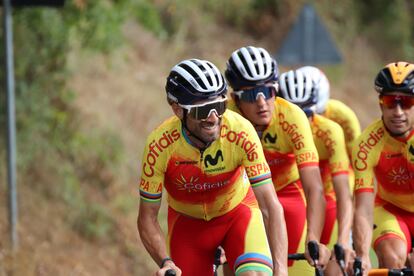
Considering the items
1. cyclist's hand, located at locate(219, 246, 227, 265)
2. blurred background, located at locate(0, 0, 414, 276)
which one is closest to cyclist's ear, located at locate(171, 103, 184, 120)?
cyclist's hand, located at locate(219, 246, 227, 265)

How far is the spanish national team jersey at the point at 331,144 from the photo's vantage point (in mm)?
9727

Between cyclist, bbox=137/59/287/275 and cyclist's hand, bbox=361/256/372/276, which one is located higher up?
cyclist, bbox=137/59/287/275

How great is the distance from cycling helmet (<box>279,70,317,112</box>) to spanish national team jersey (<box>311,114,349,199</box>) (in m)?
0.19

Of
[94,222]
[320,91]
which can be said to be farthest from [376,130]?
[94,222]

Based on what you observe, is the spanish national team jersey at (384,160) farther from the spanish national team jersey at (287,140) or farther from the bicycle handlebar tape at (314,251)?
the bicycle handlebar tape at (314,251)

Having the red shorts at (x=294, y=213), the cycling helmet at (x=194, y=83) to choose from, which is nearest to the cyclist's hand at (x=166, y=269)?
the cycling helmet at (x=194, y=83)

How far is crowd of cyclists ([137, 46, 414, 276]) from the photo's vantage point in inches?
292

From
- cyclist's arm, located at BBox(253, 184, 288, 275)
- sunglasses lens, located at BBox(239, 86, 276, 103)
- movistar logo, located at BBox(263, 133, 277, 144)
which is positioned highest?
sunglasses lens, located at BBox(239, 86, 276, 103)

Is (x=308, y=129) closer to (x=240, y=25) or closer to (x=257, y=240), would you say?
(x=257, y=240)

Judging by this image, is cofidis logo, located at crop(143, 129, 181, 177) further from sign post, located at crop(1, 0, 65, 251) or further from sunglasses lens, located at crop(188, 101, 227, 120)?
sign post, located at crop(1, 0, 65, 251)

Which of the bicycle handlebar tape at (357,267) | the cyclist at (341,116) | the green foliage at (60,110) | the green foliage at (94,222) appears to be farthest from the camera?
the green foliage at (60,110)

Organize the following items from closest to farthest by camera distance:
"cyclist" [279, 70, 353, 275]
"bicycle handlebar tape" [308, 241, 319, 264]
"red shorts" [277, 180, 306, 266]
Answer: "bicycle handlebar tape" [308, 241, 319, 264] → "red shorts" [277, 180, 306, 266] → "cyclist" [279, 70, 353, 275]

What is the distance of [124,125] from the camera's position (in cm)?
1698

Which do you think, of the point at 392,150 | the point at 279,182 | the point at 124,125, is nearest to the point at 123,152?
the point at 124,125
